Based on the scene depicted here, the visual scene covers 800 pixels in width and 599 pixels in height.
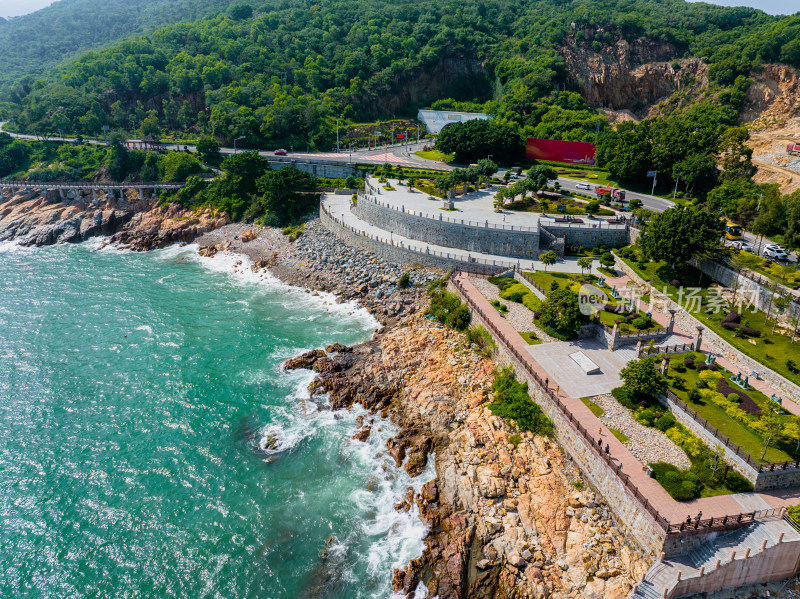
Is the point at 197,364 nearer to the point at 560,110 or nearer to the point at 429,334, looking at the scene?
the point at 429,334

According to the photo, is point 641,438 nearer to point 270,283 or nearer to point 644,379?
point 644,379

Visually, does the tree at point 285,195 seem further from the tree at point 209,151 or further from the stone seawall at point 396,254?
the tree at point 209,151

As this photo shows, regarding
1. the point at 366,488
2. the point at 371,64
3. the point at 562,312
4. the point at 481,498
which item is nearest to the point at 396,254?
the point at 562,312

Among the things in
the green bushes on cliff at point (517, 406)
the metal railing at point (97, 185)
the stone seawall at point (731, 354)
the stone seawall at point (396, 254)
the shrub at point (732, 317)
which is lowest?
the green bushes on cliff at point (517, 406)

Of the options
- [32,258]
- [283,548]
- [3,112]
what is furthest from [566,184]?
[3,112]

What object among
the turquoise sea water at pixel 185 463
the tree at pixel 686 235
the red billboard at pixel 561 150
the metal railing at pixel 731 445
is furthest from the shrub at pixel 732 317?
the red billboard at pixel 561 150

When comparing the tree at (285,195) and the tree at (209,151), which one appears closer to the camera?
the tree at (285,195)

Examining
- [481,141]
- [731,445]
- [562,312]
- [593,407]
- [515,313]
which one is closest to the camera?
[731,445]
